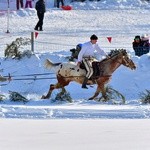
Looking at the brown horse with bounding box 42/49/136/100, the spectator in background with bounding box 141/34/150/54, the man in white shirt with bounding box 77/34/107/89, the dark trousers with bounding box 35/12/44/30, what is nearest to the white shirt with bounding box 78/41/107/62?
the man in white shirt with bounding box 77/34/107/89

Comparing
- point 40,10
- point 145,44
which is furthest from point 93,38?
point 40,10

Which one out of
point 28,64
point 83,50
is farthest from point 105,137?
point 28,64

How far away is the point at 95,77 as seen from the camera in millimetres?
20328

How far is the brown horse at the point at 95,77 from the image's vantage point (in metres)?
20.3

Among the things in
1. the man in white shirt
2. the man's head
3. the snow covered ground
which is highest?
the man's head

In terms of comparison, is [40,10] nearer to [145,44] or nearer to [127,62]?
[145,44]

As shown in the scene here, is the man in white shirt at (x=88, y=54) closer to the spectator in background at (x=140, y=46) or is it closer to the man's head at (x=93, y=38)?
the man's head at (x=93, y=38)

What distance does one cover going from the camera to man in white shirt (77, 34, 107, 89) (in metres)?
19.8

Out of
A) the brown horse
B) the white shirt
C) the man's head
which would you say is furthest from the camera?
the brown horse

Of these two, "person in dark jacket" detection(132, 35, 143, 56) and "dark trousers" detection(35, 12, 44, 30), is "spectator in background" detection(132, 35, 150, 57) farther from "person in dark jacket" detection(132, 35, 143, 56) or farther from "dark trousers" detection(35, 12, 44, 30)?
"dark trousers" detection(35, 12, 44, 30)

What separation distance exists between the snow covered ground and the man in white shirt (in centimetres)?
84

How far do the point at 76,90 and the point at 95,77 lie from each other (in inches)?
78.2

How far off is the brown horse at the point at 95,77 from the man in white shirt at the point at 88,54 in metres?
0.19

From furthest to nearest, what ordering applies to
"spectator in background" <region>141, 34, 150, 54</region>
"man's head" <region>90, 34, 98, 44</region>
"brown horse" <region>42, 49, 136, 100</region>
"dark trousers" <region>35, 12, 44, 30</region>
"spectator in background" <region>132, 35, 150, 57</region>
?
1. "dark trousers" <region>35, 12, 44, 30</region>
2. "spectator in background" <region>132, 35, 150, 57</region>
3. "spectator in background" <region>141, 34, 150, 54</region>
4. "brown horse" <region>42, 49, 136, 100</region>
5. "man's head" <region>90, 34, 98, 44</region>
